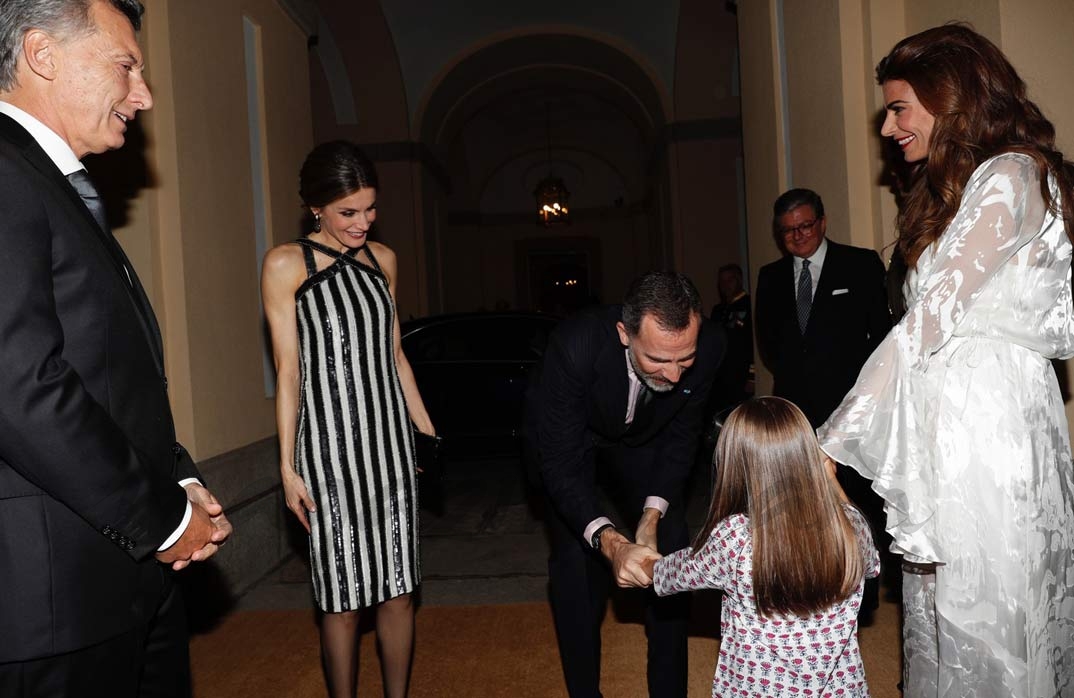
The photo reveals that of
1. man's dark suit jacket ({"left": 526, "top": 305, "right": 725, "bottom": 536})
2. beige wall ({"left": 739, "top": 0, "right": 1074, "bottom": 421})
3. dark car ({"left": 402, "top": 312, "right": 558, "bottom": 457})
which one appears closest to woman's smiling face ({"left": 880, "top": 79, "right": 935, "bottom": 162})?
man's dark suit jacket ({"left": 526, "top": 305, "right": 725, "bottom": 536})

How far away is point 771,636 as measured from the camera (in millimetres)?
1827

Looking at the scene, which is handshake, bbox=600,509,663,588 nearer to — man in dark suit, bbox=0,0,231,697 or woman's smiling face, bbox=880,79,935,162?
man in dark suit, bbox=0,0,231,697

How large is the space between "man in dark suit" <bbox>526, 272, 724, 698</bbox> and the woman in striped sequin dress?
0.49 meters

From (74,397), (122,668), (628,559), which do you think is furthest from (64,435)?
(628,559)

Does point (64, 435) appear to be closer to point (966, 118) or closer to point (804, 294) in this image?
point (966, 118)

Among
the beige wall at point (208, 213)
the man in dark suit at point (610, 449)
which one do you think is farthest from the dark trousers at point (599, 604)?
the beige wall at point (208, 213)

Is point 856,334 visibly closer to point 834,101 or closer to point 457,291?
point 834,101

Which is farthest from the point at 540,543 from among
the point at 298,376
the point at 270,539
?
the point at 298,376

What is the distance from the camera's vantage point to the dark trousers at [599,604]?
2426 millimetres

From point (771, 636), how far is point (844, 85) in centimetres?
288

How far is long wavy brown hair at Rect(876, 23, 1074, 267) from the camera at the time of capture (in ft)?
6.05

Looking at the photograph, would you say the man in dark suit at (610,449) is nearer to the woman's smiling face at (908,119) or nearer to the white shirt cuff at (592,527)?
the white shirt cuff at (592,527)

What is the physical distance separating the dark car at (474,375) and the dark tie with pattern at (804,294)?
3.18 m

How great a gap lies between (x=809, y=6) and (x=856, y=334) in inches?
71.1
